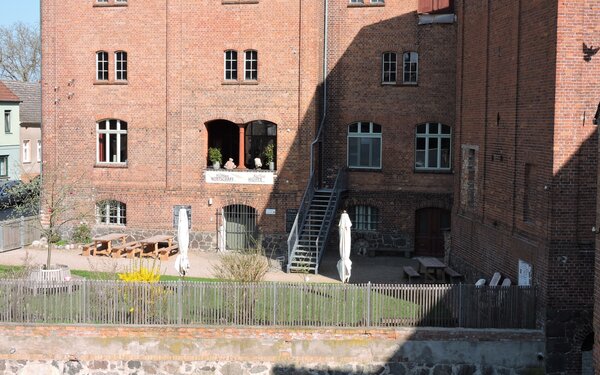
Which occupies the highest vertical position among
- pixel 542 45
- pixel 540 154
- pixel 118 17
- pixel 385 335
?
pixel 118 17

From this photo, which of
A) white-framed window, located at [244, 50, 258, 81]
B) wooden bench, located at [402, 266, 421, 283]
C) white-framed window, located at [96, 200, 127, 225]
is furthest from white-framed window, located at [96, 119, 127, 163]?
wooden bench, located at [402, 266, 421, 283]

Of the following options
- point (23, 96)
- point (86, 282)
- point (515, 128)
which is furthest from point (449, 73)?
point (23, 96)

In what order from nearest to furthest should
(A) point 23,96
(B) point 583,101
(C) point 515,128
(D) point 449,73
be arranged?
(B) point 583,101 < (C) point 515,128 < (D) point 449,73 < (A) point 23,96

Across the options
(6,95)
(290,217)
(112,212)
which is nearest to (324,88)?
(290,217)

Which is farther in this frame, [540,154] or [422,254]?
[422,254]

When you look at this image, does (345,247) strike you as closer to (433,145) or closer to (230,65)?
(433,145)

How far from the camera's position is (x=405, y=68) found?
3266cm

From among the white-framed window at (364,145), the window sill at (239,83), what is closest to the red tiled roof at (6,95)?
the window sill at (239,83)

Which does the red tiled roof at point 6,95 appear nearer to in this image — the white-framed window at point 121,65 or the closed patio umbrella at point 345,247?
the white-framed window at point 121,65

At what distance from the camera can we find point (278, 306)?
20500mm

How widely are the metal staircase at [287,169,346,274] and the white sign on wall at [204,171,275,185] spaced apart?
5.70ft

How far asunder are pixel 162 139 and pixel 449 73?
10685 mm

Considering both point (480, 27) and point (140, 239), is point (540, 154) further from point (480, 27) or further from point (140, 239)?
point (140, 239)

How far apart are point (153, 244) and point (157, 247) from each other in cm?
22
